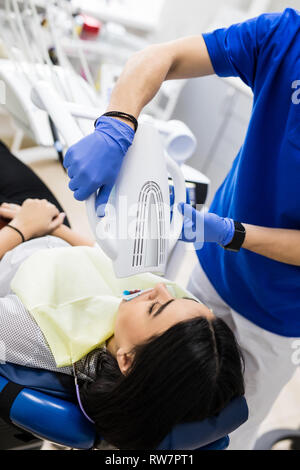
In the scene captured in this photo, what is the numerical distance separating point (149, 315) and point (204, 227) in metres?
0.27

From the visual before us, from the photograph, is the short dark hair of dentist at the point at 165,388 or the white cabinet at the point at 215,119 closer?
the short dark hair of dentist at the point at 165,388

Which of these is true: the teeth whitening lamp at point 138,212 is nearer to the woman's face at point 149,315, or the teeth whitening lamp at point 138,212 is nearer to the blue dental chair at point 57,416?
the woman's face at point 149,315

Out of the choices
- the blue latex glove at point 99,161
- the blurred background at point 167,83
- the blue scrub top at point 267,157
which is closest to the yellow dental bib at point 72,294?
the blue scrub top at point 267,157

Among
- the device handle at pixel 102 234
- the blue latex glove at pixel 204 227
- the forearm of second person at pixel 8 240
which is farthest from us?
the forearm of second person at pixel 8 240

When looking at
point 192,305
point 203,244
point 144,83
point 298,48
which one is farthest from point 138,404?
point 298,48

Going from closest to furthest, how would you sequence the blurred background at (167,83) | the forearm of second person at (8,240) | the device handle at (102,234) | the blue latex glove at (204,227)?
the device handle at (102,234) < the blue latex glove at (204,227) < the forearm of second person at (8,240) < the blurred background at (167,83)

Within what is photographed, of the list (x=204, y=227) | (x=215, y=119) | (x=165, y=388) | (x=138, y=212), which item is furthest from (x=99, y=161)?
(x=215, y=119)

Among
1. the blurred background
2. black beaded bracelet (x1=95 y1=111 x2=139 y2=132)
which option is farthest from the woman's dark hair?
the blurred background

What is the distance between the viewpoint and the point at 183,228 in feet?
3.35

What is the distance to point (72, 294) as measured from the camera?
48.5 inches

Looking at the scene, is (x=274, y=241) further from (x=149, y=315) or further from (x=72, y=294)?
(x=72, y=294)

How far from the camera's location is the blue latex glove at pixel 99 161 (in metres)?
0.91

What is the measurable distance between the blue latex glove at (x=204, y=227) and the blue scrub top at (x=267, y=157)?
7.6 inches
